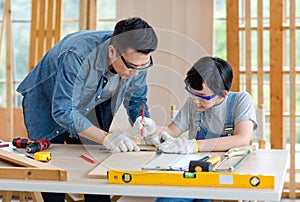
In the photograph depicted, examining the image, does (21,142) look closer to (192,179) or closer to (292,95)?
(192,179)

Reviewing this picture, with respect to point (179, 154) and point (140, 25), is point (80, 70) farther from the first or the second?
point (179, 154)

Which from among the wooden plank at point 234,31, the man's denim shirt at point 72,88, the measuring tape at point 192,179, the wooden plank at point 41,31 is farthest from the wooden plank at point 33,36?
the measuring tape at point 192,179

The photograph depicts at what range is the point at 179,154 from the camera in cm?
270

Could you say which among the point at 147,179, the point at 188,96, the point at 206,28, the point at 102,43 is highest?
the point at 206,28

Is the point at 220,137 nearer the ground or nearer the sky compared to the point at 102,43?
nearer the ground

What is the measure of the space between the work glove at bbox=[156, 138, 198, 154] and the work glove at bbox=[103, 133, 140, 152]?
0.13 m

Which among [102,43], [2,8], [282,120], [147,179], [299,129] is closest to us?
[147,179]

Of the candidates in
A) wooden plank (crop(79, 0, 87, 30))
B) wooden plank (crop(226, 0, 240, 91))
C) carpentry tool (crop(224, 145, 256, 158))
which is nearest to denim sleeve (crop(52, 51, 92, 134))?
carpentry tool (crop(224, 145, 256, 158))

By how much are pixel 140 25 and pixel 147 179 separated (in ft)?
2.61

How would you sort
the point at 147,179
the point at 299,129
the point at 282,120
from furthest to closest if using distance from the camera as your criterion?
the point at 299,129 < the point at 282,120 < the point at 147,179

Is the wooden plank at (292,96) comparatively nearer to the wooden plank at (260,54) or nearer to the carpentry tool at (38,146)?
the wooden plank at (260,54)

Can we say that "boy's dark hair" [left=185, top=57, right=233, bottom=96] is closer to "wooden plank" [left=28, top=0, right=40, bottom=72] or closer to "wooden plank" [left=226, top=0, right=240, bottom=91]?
"wooden plank" [left=226, top=0, right=240, bottom=91]

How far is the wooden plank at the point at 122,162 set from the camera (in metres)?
2.30

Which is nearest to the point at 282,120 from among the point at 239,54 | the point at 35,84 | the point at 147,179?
the point at 239,54
